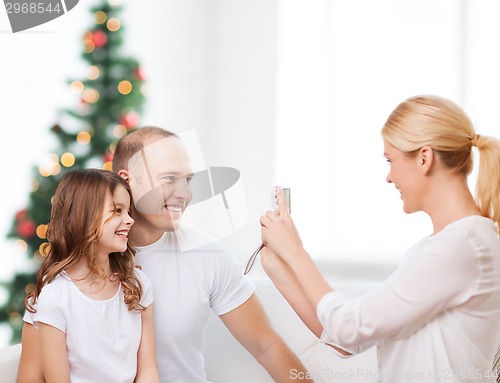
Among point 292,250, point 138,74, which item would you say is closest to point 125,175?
point 292,250

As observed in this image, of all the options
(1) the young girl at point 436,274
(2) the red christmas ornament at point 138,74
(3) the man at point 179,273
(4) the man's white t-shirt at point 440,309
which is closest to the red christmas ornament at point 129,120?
(2) the red christmas ornament at point 138,74

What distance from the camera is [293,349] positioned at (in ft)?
6.39

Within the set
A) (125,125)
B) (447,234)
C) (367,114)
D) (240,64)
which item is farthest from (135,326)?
(240,64)

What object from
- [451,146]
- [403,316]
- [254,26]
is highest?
[254,26]

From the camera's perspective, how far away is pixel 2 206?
2.88 meters

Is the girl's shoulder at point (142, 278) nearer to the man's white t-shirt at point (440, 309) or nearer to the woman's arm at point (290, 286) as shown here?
the woman's arm at point (290, 286)

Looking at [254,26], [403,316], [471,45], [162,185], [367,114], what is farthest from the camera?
[254,26]

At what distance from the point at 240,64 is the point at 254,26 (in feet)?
0.73

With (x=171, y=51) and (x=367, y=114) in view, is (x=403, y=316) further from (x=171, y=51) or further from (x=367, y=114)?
(x=171, y=51)

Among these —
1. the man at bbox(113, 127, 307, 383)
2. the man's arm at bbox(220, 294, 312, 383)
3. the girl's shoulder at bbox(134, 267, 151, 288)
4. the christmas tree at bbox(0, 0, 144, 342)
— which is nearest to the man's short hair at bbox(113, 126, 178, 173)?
the man at bbox(113, 127, 307, 383)

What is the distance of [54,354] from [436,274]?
0.87m

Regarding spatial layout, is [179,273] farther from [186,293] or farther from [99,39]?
[99,39]

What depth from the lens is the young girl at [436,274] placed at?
1.21 m

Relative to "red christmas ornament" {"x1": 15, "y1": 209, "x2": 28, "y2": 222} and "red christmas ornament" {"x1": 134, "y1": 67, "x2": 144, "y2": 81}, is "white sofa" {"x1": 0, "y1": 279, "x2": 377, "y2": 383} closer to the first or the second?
"red christmas ornament" {"x1": 15, "y1": 209, "x2": 28, "y2": 222}
